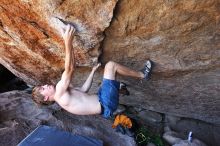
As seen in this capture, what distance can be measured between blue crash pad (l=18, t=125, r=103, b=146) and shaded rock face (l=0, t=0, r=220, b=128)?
51.1 inches

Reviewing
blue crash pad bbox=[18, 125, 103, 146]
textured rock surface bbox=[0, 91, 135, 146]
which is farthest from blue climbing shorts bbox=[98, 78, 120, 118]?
textured rock surface bbox=[0, 91, 135, 146]

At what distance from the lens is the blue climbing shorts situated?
4793 mm

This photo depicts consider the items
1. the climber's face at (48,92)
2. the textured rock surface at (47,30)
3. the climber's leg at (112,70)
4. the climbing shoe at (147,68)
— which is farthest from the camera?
the climbing shoe at (147,68)

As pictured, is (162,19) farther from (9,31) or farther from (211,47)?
(9,31)

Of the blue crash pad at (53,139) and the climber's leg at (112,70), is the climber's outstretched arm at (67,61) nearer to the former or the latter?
the climber's leg at (112,70)

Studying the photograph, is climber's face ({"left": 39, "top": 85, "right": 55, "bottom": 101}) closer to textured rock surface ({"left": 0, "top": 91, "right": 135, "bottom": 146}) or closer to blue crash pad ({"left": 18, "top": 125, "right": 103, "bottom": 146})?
blue crash pad ({"left": 18, "top": 125, "right": 103, "bottom": 146})

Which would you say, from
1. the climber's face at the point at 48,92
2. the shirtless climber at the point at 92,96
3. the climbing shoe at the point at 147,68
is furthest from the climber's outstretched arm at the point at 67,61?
the climbing shoe at the point at 147,68

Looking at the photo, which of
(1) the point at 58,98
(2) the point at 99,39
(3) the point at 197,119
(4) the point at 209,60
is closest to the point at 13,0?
(2) the point at 99,39

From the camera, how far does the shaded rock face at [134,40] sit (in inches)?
158

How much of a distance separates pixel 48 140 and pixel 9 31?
1.95m

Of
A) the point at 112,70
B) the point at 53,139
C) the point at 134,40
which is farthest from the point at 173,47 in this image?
the point at 53,139

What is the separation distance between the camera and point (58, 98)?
485 centimetres

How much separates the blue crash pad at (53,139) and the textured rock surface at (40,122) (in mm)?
578

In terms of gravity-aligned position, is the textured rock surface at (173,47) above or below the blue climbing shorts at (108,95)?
above
